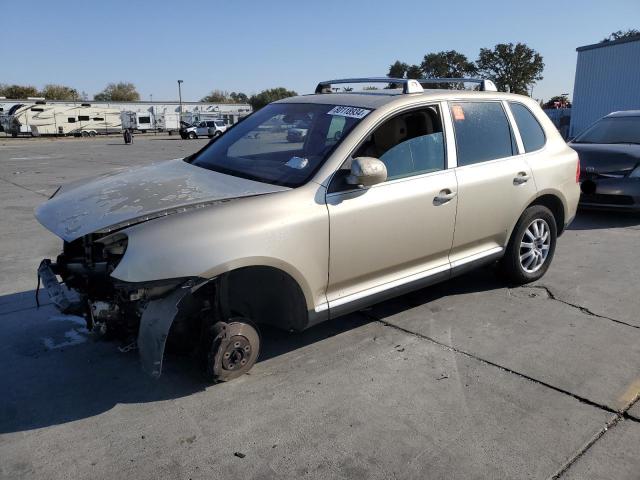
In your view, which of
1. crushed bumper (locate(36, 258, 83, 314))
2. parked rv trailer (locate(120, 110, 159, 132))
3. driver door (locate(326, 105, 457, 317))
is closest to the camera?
crushed bumper (locate(36, 258, 83, 314))

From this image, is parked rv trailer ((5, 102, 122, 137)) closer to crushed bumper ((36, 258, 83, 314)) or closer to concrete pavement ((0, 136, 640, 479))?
concrete pavement ((0, 136, 640, 479))

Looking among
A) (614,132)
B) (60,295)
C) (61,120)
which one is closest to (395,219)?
(60,295)

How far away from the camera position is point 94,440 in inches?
109

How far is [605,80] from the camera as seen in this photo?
2553 centimetres

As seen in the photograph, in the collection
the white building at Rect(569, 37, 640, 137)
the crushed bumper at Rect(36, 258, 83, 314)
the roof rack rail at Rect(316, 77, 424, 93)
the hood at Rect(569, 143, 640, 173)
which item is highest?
the white building at Rect(569, 37, 640, 137)

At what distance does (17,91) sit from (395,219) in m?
95.3

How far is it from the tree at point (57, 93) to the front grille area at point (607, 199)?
91107mm

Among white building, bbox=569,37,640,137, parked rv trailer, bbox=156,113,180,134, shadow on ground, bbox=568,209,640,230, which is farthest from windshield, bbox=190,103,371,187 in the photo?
parked rv trailer, bbox=156,113,180,134

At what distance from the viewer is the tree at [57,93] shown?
8500 centimetres

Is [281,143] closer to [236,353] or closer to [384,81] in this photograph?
[384,81]

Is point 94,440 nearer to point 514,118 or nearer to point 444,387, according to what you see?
point 444,387

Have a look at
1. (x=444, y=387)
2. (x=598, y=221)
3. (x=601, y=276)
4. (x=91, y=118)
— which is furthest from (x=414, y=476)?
(x=91, y=118)

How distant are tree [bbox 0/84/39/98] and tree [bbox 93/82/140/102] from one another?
45.8 ft

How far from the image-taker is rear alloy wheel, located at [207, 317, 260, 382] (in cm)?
316
